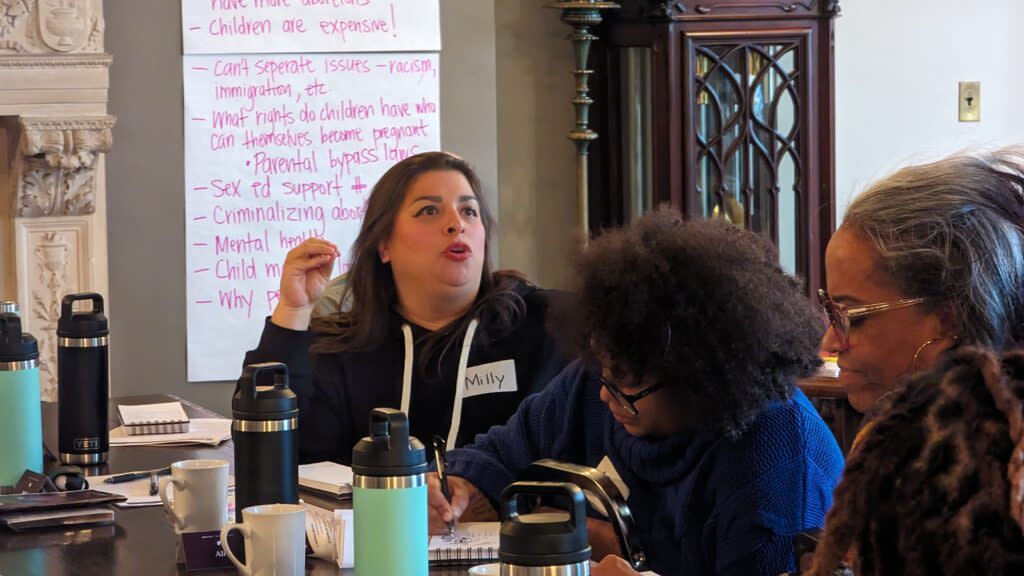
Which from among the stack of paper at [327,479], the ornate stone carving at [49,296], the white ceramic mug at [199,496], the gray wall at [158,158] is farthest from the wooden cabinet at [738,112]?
the white ceramic mug at [199,496]

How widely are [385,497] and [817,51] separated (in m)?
3.33

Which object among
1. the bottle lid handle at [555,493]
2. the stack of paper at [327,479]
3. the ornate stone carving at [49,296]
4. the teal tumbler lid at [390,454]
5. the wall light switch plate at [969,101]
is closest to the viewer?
the bottle lid handle at [555,493]

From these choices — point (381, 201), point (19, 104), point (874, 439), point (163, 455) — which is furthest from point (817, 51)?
point (874, 439)

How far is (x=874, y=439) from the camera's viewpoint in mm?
649

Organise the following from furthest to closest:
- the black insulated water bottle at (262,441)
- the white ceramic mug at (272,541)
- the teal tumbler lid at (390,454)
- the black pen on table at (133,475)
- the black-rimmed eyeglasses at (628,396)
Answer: the black pen on table at (133,475), the black-rimmed eyeglasses at (628,396), the black insulated water bottle at (262,441), the white ceramic mug at (272,541), the teal tumbler lid at (390,454)

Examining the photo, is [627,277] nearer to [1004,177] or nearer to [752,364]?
[752,364]

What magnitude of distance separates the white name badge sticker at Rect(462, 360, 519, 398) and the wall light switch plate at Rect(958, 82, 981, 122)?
3.15m

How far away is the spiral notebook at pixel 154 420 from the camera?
2238 mm

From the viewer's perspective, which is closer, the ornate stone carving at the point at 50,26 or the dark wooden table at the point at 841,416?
the dark wooden table at the point at 841,416

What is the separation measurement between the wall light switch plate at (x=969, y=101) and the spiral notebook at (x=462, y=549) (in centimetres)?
382

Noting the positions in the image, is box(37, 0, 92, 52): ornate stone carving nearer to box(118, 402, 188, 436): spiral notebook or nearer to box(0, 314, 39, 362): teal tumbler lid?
box(118, 402, 188, 436): spiral notebook

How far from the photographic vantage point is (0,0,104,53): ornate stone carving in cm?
327

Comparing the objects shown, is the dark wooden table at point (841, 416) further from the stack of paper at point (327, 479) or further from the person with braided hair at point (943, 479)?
the person with braided hair at point (943, 479)

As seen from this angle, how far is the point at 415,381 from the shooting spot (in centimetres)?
229
